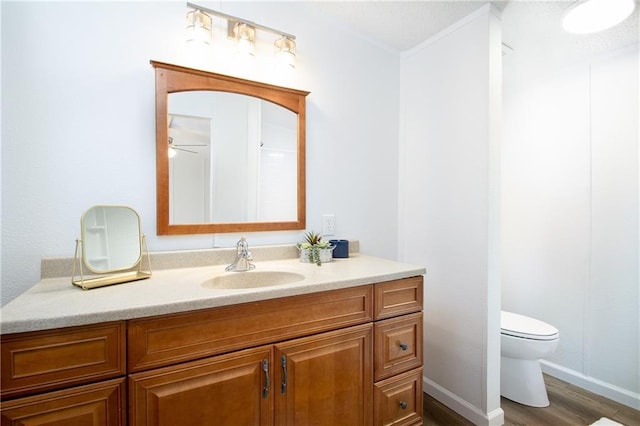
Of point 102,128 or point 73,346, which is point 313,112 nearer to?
point 102,128

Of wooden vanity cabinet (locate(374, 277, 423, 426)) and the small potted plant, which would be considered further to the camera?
the small potted plant

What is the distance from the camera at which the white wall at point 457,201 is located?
1.63 metres

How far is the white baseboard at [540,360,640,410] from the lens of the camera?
72.1 inches

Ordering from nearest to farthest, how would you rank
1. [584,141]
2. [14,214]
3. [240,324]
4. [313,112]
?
1. [240,324]
2. [14,214]
3. [313,112]
4. [584,141]

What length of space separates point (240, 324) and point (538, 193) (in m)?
2.41

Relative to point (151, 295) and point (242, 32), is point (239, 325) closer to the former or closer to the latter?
point (151, 295)

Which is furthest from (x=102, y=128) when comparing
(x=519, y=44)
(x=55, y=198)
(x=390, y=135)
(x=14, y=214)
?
(x=519, y=44)

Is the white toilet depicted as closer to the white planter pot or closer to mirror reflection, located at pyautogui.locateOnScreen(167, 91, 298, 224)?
the white planter pot

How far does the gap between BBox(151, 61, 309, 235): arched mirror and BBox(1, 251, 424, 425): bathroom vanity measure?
0.28 metres

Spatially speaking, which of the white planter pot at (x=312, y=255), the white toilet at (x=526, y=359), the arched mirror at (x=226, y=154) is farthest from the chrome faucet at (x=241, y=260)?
the white toilet at (x=526, y=359)

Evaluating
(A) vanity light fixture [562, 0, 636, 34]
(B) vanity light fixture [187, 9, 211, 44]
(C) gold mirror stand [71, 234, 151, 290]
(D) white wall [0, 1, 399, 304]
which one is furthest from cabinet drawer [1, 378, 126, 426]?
(A) vanity light fixture [562, 0, 636, 34]

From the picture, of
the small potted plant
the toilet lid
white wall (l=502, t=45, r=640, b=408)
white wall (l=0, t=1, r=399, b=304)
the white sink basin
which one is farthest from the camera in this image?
white wall (l=502, t=45, r=640, b=408)

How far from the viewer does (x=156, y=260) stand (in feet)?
4.39

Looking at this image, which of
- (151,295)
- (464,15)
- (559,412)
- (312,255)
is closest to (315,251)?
(312,255)
